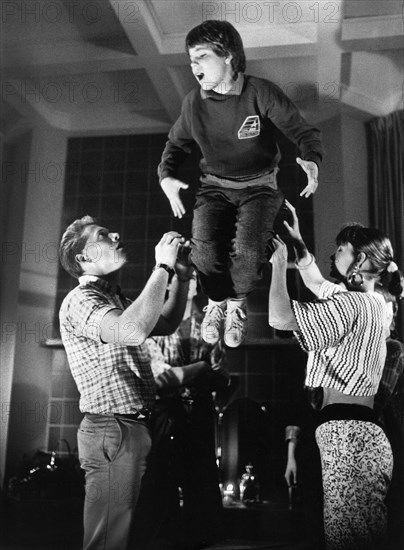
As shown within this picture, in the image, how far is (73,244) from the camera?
202cm

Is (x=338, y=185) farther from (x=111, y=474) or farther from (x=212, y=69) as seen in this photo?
(x=111, y=474)

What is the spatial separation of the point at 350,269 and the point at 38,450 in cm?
123

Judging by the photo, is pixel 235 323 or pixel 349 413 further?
pixel 235 323

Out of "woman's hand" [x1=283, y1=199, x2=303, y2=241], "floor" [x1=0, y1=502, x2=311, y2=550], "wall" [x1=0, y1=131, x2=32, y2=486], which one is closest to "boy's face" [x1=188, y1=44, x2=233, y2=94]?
"woman's hand" [x1=283, y1=199, x2=303, y2=241]

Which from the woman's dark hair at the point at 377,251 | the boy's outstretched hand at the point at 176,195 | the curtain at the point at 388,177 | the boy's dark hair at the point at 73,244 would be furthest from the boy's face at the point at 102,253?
the curtain at the point at 388,177

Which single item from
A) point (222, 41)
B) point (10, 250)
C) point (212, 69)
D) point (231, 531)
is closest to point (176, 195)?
point (212, 69)

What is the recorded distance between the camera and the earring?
1.78m

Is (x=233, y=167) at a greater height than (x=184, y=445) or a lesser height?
greater

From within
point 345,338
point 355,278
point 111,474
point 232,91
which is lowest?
point 111,474

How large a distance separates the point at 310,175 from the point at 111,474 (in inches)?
45.0

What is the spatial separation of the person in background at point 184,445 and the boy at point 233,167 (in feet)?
0.45

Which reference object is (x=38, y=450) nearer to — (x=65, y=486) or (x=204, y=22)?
(x=65, y=486)

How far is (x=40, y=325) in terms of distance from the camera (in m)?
2.04

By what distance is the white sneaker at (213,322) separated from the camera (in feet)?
5.98
